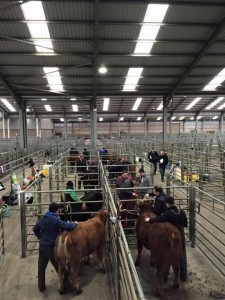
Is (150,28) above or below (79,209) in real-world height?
above

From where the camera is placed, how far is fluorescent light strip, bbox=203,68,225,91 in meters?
19.5

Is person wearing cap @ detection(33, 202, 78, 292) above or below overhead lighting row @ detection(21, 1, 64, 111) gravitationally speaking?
below

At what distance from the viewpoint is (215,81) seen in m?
20.8

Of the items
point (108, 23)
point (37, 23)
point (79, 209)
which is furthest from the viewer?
point (108, 23)

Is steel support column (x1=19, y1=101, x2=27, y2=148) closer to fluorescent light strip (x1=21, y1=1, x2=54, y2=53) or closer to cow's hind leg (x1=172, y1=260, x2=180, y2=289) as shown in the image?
fluorescent light strip (x1=21, y1=1, x2=54, y2=53)

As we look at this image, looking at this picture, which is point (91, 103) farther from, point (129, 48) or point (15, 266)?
point (15, 266)

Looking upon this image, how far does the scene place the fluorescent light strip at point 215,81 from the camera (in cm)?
1946

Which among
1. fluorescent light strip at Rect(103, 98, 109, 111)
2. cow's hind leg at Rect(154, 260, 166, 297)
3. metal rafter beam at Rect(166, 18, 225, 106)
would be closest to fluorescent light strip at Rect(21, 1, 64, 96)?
metal rafter beam at Rect(166, 18, 225, 106)

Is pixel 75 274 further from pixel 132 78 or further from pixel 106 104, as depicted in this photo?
pixel 106 104

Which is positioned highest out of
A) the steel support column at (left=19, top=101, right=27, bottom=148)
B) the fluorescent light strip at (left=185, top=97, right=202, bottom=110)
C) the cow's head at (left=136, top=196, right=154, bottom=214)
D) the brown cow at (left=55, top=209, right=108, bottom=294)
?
the fluorescent light strip at (left=185, top=97, right=202, bottom=110)

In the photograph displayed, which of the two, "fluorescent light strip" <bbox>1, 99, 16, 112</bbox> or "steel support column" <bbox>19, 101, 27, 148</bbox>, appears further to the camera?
"fluorescent light strip" <bbox>1, 99, 16, 112</bbox>

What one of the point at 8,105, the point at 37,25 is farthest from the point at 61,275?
the point at 8,105

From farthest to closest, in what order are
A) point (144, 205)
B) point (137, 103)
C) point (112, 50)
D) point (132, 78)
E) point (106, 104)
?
point (137, 103)
point (106, 104)
point (132, 78)
point (112, 50)
point (144, 205)

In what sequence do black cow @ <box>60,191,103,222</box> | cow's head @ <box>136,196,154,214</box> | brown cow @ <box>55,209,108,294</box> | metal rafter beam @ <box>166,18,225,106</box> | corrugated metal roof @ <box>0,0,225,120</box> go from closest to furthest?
1. brown cow @ <box>55,209,108,294</box>
2. cow's head @ <box>136,196,154,214</box>
3. black cow @ <box>60,191,103,222</box>
4. corrugated metal roof @ <box>0,0,225,120</box>
5. metal rafter beam @ <box>166,18,225,106</box>
